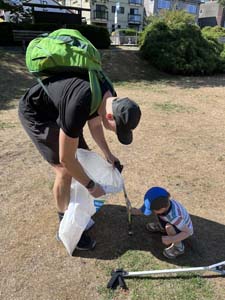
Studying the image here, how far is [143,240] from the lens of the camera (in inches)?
102

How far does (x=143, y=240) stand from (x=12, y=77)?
23.6 ft

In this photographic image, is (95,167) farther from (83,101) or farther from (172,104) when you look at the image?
(172,104)

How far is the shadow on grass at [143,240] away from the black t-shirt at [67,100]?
1.06m

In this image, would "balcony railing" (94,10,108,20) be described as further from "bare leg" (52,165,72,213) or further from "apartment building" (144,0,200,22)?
"bare leg" (52,165,72,213)

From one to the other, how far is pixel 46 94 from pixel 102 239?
1.23 metres

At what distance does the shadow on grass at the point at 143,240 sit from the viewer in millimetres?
2420

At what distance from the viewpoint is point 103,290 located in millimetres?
2117

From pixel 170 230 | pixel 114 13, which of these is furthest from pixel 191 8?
pixel 170 230

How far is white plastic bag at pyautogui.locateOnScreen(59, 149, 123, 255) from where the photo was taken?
90.6 inches

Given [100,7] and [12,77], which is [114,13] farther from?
[12,77]

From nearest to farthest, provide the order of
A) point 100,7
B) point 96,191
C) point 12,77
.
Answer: point 96,191
point 12,77
point 100,7

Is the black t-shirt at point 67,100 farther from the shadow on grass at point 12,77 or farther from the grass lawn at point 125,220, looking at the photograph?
the shadow on grass at point 12,77

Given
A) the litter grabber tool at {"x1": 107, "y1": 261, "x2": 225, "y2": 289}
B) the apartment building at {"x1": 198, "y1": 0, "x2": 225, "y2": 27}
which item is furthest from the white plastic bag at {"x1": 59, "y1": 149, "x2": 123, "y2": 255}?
the apartment building at {"x1": 198, "y1": 0, "x2": 225, "y2": 27}

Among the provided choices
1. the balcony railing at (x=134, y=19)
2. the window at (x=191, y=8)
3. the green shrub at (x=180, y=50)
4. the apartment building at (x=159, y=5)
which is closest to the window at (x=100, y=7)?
the balcony railing at (x=134, y=19)
